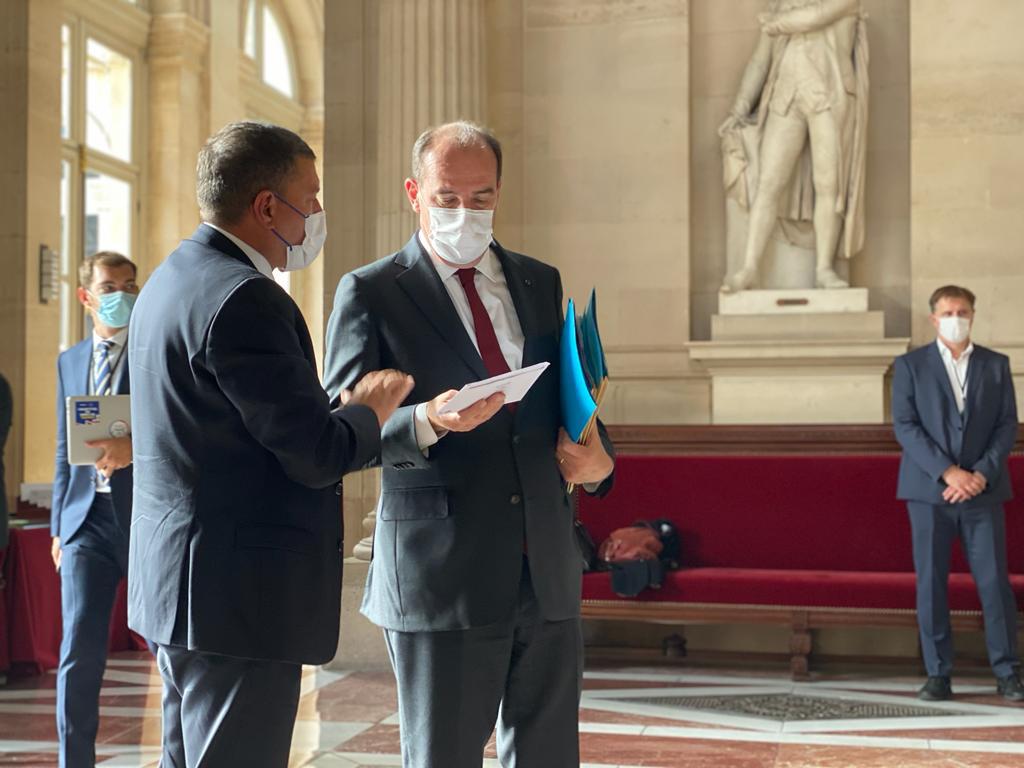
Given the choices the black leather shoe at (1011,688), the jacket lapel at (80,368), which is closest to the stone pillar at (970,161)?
the black leather shoe at (1011,688)

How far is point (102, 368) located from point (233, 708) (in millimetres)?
2629

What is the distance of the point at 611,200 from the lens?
28.5ft

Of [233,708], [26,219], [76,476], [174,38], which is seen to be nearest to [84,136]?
[174,38]

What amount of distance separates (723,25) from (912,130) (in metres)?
1.34

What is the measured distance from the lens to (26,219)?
1222cm

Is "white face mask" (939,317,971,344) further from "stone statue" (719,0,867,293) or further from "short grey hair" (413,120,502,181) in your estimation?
"short grey hair" (413,120,502,181)

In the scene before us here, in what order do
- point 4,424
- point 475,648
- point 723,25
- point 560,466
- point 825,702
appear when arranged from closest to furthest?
point 475,648 < point 560,466 < point 825,702 < point 4,424 < point 723,25

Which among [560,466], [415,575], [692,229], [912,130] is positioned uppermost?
[912,130]

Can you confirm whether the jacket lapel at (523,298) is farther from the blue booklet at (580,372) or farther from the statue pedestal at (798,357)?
the statue pedestal at (798,357)

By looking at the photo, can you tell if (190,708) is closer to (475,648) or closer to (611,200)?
(475,648)

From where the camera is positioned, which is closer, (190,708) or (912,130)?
(190,708)

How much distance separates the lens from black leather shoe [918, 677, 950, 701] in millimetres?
6508

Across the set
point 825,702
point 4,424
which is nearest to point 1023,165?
point 825,702

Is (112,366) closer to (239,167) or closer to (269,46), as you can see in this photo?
(239,167)
